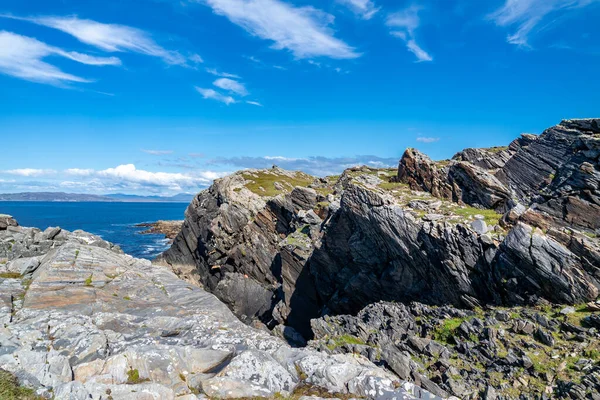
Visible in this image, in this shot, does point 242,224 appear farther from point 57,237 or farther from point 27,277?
point 27,277

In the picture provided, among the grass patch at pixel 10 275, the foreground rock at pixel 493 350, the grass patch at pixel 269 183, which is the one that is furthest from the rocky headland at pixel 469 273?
the grass patch at pixel 269 183

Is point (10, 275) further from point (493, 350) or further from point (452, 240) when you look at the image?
point (493, 350)

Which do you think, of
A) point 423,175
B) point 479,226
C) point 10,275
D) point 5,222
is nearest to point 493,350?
point 479,226

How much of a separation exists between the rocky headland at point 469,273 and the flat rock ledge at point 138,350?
596 centimetres

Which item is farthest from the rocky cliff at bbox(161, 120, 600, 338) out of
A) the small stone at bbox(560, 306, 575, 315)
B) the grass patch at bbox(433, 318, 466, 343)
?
the grass patch at bbox(433, 318, 466, 343)

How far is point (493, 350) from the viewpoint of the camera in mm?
19328

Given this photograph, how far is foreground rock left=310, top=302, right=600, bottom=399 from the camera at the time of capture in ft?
54.1

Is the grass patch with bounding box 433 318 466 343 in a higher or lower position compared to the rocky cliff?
lower

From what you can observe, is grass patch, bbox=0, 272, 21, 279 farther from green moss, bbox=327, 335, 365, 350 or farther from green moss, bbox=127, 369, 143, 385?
green moss, bbox=327, 335, 365, 350

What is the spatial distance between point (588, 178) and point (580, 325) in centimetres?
1134

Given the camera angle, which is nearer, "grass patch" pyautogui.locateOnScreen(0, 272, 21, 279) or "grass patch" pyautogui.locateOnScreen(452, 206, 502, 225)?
"grass patch" pyautogui.locateOnScreen(452, 206, 502, 225)

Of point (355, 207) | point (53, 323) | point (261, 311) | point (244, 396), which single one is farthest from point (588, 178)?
point (261, 311)

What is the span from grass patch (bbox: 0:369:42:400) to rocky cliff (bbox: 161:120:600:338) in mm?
26144

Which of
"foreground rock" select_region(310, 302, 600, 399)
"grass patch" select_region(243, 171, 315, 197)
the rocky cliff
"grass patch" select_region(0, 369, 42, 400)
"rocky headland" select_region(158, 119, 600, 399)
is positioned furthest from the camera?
"grass patch" select_region(243, 171, 315, 197)
